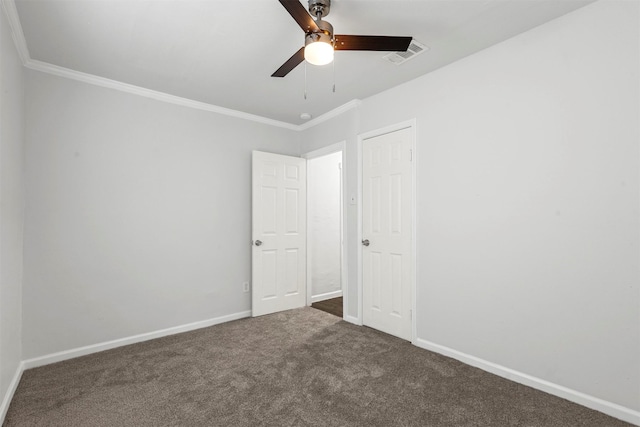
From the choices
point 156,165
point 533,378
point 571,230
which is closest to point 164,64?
point 156,165

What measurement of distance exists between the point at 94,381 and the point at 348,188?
9.59 feet

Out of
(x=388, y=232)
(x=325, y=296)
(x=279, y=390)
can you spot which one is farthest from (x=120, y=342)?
(x=388, y=232)

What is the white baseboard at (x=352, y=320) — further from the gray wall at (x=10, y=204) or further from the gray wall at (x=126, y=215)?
the gray wall at (x=10, y=204)

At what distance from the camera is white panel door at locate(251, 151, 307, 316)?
3973 mm

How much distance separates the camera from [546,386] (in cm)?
219

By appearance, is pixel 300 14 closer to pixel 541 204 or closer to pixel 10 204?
pixel 541 204

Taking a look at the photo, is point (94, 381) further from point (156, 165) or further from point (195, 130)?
point (195, 130)

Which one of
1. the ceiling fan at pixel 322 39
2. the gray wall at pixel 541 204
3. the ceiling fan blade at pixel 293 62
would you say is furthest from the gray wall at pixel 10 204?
the gray wall at pixel 541 204

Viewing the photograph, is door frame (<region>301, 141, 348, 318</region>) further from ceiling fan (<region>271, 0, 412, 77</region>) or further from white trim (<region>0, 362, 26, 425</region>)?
white trim (<region>0, 362, 26, 425</region>)

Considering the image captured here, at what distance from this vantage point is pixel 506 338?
2.41 metres

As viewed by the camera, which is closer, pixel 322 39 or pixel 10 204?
pixel 322 39

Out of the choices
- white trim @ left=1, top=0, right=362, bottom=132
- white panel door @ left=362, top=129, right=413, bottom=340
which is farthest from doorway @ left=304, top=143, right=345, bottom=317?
white panel door @ left=362, top=129, right=413, bottom=340

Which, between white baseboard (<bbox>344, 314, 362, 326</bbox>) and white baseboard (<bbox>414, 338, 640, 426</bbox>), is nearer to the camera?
white baseboard (<bbox>414, 338, 640, 426</bbox>)

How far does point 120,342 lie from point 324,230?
9.57ft
